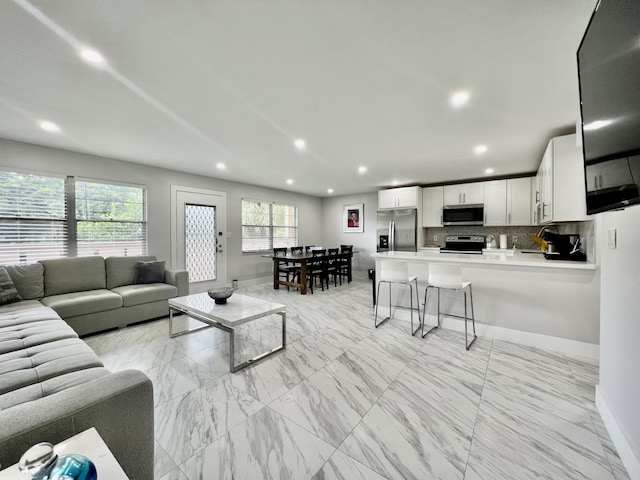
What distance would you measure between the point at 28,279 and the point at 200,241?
8.08 ft

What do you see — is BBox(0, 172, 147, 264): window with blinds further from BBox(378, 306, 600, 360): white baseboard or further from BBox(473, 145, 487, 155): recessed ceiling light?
BBox(473, 145, 487, 155): recessed ceiling light

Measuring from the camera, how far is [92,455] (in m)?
0.71

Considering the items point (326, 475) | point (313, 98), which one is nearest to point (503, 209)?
point (313, 98)

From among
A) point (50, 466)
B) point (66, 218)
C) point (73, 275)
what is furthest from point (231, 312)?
point (66, 218)

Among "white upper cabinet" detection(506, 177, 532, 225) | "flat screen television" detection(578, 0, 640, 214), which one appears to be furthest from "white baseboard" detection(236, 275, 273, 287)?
"flat screen television" detection(578, 0, 640, 214)

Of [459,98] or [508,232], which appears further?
[508,232]

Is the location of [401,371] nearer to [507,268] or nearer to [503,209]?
[507,268]

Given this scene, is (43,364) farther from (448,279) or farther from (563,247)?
(563,247)

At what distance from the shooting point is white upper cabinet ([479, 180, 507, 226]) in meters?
5.12

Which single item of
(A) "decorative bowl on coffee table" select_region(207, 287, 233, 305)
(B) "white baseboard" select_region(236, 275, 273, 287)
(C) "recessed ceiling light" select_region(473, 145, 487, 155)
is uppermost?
(C) "recessed ceiling light" select_region(473, 145, 487, 155)

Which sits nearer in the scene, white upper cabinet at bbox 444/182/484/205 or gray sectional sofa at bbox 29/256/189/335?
gray sectional sofa at bbox 29/256/189/335

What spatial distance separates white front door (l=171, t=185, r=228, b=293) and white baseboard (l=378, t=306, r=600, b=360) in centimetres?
415

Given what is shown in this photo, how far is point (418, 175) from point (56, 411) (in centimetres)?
550

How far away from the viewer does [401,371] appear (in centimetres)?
232
